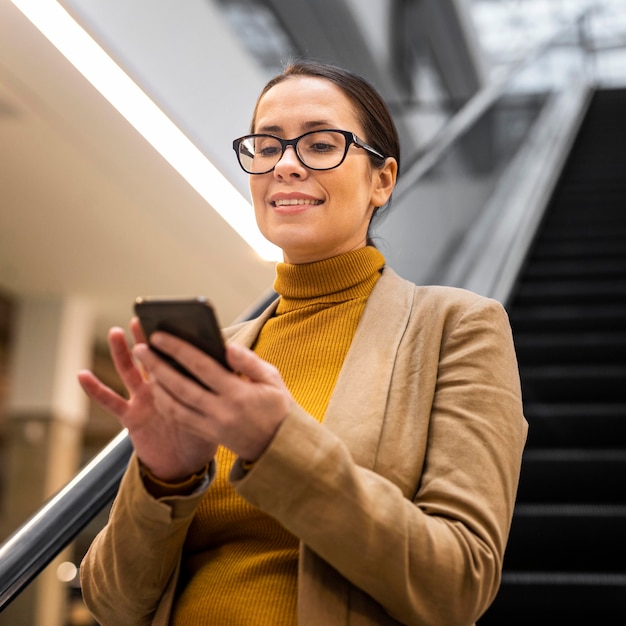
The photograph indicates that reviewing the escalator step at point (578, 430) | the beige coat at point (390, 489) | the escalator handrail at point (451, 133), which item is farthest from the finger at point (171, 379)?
the escalator step at point (578, 430)

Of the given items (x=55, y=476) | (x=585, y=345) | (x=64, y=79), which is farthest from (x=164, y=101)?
(x=55, y=476)

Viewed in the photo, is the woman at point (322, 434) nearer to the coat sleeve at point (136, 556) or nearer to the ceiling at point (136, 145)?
the coat sleeve at point (136, 556)

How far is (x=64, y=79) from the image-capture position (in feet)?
19.0

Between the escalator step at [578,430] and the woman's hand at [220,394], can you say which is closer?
the woman's hand at [220,394]

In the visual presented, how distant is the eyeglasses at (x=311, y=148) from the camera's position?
1709 mm

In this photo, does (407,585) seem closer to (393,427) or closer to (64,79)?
(393,427)

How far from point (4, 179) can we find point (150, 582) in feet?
23.8

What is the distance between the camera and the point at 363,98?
1816 millimetres

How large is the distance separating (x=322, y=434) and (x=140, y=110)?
5317 mm

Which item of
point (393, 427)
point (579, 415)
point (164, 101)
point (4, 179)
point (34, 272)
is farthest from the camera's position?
point (34, 272)

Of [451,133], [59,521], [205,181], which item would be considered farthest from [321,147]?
[205,181]

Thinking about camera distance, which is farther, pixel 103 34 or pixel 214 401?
pixel 103 34

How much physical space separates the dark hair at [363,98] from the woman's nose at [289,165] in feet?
0.53

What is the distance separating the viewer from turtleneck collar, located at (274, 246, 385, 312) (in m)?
1.81
